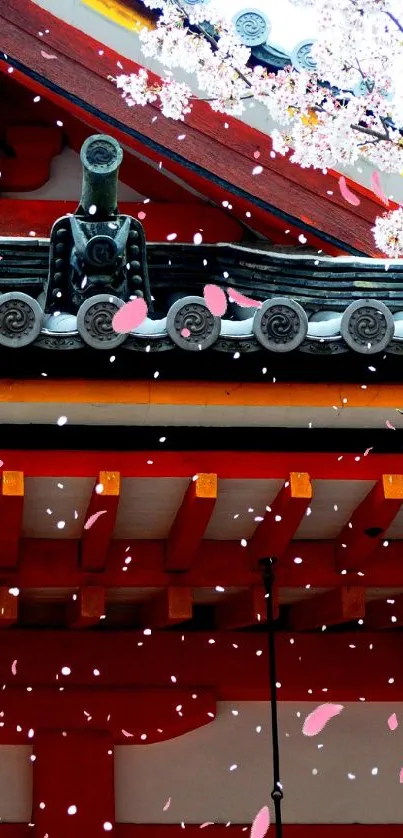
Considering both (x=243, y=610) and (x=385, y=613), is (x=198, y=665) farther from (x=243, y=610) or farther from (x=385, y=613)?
(x=385, y=613)

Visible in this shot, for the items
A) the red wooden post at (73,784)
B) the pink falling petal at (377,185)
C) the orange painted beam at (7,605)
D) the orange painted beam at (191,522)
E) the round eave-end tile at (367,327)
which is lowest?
the red wooden post at (73,784)

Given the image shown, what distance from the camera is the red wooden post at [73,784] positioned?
5230 millimetres

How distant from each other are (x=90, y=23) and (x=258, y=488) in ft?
9.29

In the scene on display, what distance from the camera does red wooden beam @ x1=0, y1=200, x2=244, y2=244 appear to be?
20.2 feet

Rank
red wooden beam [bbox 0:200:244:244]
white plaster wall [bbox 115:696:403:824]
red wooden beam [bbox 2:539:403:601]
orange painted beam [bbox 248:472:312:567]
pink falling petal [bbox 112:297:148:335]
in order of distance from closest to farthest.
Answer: pink falling petal [bbox 112:297:148:335], orange painted beam [bbox 248:472:312:567], red wooden beam [bbox 2:539:403:601], white plaster wall [bbox 115:696:403:824], red wooden beam [bbox 0:200:244:244]

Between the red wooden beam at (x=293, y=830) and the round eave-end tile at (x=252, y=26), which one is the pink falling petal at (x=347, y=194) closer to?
the round eave-end tile at (x=252, y=26)

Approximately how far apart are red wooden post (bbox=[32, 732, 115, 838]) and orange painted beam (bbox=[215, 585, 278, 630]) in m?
0.70

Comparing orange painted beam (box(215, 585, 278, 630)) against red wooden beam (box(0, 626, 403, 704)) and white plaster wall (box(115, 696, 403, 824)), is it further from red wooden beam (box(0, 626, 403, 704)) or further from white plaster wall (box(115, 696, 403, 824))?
white plaster wall (box(115, 696, 403, 824))

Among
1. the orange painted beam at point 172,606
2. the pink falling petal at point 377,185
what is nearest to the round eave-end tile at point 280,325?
the orange painted beam at point 172,606

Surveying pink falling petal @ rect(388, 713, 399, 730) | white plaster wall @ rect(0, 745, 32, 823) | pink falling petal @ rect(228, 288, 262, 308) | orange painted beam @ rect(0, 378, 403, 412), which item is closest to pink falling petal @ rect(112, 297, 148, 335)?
orange painted beam @ rect(0, 378, 403, 412)

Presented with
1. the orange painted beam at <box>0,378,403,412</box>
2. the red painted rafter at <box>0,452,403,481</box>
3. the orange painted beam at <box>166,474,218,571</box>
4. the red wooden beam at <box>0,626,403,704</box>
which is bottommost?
the red wooden beam at <box>0,626,403,704</box>

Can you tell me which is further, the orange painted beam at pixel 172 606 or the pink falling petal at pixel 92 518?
the orange painted beam at pixel 172 606

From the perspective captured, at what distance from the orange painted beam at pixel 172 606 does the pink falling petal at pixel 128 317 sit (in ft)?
4.32

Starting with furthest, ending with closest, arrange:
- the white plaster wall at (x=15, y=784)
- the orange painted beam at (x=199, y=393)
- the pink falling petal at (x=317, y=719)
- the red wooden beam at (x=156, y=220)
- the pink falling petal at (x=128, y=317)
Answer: the red wooden beam at (x=156, y=220), the pink falling petal at (x=317, y=719), the white plaster wall at (x=15, y=784), the orange painted beam at (x=199, y=393), the pink falling petal at (x=128, y=317)
